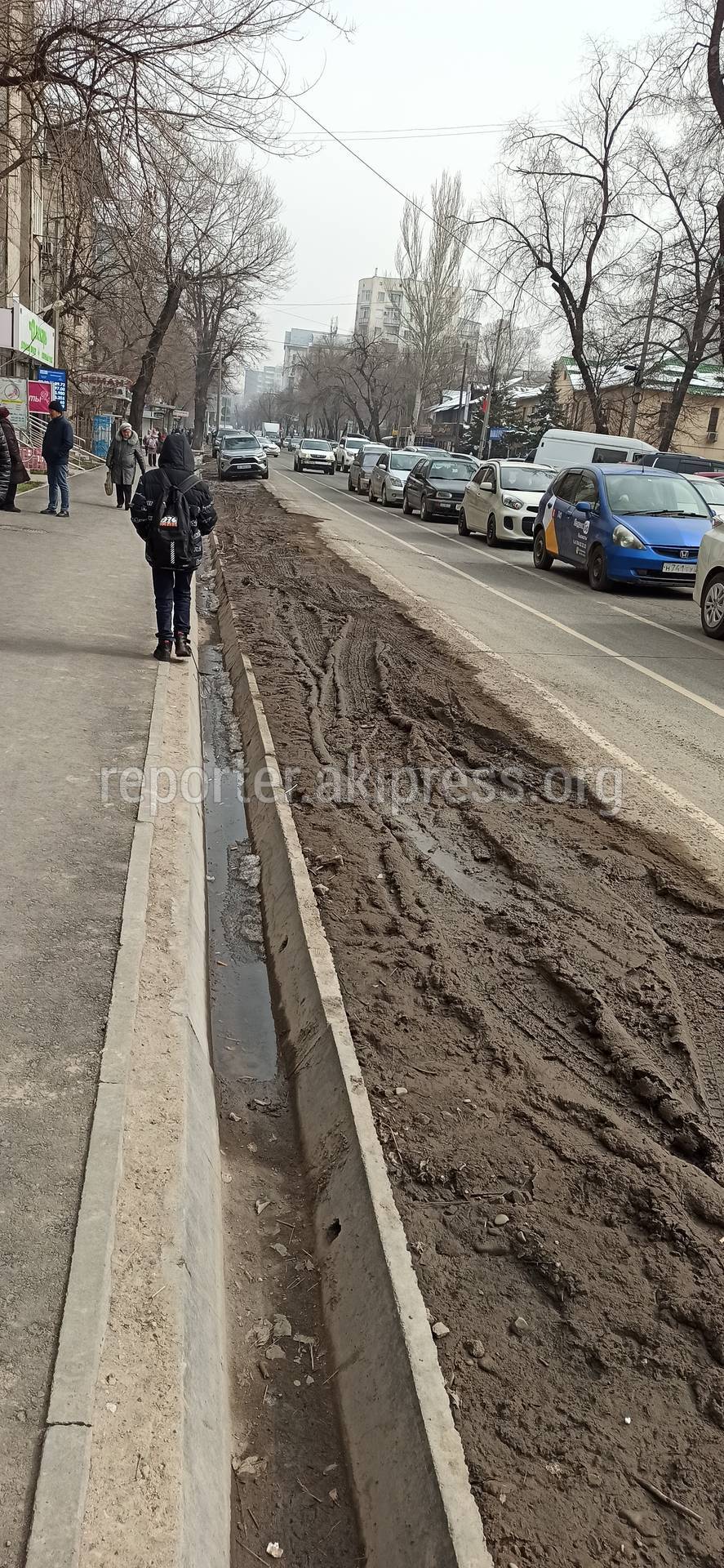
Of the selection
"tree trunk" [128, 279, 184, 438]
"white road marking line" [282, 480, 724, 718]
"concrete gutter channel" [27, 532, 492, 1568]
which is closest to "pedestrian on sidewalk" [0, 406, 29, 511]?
"white road marking line" [282, 480, 724, 718]

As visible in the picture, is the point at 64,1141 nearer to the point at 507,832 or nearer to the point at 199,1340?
the point at 199,1340

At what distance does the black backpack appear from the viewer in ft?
29.4

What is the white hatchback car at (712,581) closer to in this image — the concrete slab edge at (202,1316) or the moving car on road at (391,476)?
the concrete slab edge at (202,1316)

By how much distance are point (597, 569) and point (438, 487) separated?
40.3 feet

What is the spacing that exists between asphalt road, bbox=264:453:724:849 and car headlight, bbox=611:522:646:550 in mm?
688

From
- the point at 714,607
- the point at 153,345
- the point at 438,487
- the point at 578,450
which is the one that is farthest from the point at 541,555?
the point at 153,345

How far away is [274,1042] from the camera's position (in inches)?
198

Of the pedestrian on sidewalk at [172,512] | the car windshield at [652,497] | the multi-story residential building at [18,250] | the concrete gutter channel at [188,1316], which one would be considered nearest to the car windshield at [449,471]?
the multi-story residential building at [18,250]

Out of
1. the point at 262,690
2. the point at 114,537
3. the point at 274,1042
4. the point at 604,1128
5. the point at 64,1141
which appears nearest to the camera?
the point at 64,1141

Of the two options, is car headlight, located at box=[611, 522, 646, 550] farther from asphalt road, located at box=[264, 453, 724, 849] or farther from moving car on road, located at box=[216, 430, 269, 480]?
moving car on road, located at box=[216, 430, 269, 480]

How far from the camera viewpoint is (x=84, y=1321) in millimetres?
2641

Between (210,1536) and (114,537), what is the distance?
1770cm

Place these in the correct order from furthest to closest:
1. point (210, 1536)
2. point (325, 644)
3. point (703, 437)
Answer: point (703, 437) < point (325, 644) < point (210, 1536)

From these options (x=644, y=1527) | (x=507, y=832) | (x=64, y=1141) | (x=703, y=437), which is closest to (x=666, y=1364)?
(x=644, y=1527)
